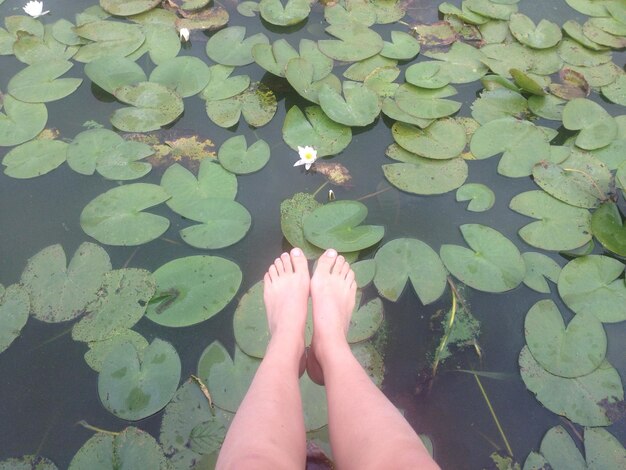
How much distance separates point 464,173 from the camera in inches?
68.7

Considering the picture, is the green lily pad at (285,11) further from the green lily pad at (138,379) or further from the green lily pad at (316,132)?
the green lily pad at (138,379)

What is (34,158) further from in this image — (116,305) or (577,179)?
(577,179)

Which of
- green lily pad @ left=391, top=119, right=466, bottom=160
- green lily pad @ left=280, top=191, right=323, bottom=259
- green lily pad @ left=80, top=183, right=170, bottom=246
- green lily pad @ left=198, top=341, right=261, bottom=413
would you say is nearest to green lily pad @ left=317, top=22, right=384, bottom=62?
green lily pad @ left=391, top=119, right=466, bottom=160

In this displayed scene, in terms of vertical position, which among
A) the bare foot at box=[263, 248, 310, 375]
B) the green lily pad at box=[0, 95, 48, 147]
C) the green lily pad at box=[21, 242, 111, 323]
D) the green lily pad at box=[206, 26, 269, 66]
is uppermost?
the green lily pad at box=[206, 26, 269, 66]

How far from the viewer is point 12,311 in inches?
56.4

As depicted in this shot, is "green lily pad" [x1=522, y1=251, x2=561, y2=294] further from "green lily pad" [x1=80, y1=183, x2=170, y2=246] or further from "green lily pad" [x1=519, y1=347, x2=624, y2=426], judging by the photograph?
"green lily pad" [x1=80, y1=183, x2=170, y2=246]

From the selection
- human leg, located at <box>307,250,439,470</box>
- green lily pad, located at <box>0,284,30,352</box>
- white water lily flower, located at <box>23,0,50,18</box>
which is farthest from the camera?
white water lily flower, located at <box>23,0,50,18</box>

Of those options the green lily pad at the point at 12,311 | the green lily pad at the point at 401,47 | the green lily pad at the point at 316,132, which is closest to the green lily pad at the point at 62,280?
the green lily pad at the point at 12,311

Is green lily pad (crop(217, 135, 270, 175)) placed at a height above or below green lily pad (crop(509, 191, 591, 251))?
above

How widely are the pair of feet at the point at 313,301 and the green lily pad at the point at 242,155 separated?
0.40 m

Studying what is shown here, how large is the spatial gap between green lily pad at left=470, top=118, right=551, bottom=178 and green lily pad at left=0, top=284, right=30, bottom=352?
162 centimetres

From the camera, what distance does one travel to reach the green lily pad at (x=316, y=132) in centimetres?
180

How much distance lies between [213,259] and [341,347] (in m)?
0.52

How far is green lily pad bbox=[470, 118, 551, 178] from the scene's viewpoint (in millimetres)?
1769
